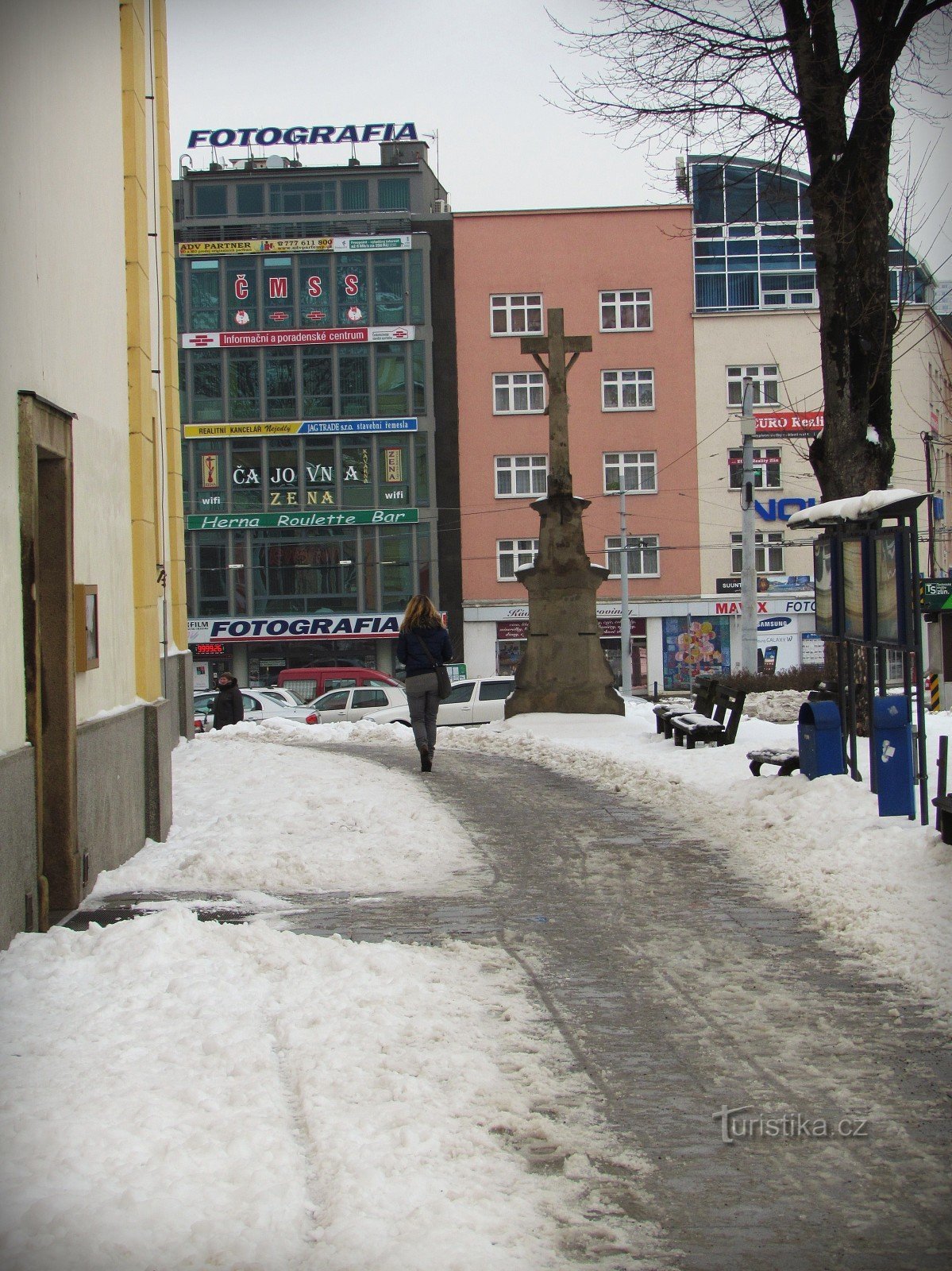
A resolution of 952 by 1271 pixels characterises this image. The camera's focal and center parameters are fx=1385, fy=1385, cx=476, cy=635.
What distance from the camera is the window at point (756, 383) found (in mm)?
54094

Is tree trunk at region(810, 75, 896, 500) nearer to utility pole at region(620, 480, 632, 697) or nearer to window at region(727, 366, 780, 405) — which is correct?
utility pole at region(620, 480, 632, 697)

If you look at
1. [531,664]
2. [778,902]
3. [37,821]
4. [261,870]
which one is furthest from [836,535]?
[531,664]

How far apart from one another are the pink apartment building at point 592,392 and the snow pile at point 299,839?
4007 cm

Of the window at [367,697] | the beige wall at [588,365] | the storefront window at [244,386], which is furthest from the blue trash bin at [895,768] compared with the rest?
the storefront window at [244,386]

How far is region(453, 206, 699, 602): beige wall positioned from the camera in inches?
2111

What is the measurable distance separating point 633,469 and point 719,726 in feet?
131

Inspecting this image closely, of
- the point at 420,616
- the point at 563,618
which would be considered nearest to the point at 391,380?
the point at 563,618

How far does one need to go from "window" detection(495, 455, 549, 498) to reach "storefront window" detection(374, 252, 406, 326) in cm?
686

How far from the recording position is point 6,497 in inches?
261

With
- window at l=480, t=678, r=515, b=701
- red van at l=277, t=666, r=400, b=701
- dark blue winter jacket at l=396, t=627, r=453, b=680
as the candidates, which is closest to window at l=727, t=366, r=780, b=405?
red van at l=277, t=666, r=400, b=701

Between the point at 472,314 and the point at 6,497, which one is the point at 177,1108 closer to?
the point at 6,497

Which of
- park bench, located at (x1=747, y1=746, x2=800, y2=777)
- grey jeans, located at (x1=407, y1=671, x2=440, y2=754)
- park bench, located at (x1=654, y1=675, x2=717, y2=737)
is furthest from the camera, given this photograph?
park bench, located at (x1=654, y1=675, x2=717, y2=737)

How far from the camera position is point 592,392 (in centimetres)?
5406

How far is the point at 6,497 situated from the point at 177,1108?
334 cm
